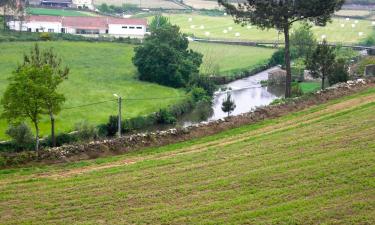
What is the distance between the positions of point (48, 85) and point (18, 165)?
6776mm

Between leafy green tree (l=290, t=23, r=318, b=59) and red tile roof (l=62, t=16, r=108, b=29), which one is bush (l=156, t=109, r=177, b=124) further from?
red tile roof (l=62, t=16, r=108, b=29)

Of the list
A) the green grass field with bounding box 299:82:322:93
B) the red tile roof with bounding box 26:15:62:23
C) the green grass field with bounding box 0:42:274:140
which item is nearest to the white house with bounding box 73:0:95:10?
the red tile roof with bounding box 26:15:62:23

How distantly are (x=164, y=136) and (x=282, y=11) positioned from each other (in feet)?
44.6

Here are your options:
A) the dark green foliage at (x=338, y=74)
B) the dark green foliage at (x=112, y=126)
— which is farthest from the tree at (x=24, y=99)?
the dark green foliage at (x=338, y=74)

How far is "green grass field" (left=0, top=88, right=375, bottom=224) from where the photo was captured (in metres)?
17.3

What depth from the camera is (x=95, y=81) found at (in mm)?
47906

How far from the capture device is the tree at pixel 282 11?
1463 inches

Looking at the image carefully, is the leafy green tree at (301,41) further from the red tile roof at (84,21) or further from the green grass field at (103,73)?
the red tile roof at (84,21)

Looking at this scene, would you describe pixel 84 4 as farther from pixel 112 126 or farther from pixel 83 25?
pixel 112 126

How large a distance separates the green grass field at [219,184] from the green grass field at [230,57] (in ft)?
101

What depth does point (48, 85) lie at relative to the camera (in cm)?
2975

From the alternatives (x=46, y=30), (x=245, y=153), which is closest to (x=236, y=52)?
(x=46, y=30)

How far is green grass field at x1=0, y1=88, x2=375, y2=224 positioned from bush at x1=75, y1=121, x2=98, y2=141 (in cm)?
688

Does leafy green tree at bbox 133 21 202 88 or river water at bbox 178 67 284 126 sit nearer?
river water at bbox 178 67 284 126
